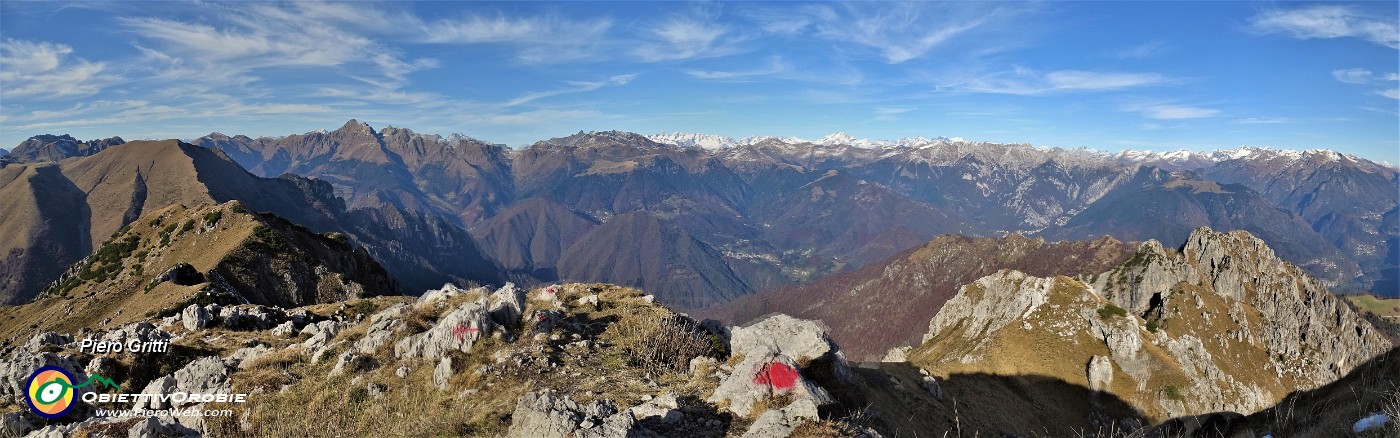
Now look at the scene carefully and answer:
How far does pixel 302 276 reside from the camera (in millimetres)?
75188

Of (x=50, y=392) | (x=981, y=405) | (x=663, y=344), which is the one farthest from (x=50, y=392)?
(x=981, y=405)

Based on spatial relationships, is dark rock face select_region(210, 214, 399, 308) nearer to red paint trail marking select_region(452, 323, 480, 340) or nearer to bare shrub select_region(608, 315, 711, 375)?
red paint trail marking select_region(452, 323, 480, 340)

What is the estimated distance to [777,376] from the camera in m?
16.8

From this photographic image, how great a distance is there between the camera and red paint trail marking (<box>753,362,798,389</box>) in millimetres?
16719

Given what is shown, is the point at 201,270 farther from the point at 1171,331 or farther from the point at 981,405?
the point at 1171,331

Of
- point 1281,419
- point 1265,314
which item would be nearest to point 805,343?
point 1281,419

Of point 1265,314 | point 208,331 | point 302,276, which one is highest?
point 208,331

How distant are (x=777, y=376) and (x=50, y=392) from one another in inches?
862

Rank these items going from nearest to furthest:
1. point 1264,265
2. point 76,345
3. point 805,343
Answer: point 805,343, point 76,345, point 1264,265

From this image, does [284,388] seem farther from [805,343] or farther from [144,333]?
[805,343]

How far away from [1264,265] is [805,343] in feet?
577

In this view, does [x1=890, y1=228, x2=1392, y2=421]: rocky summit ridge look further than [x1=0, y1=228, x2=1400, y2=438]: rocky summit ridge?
Yes

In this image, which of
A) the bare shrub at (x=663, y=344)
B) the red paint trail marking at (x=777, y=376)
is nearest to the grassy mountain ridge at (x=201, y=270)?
the bare shrub at (x=663, y=344)

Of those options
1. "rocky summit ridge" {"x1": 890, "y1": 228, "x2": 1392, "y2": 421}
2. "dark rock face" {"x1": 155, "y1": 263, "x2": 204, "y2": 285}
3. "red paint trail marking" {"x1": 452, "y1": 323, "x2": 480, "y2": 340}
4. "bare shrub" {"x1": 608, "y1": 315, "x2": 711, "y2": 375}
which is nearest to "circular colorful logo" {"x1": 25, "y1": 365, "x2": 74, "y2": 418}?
"red paint trail marking" {"x1": 452, "y1": 323, "x2": 480, "y2": 340}
